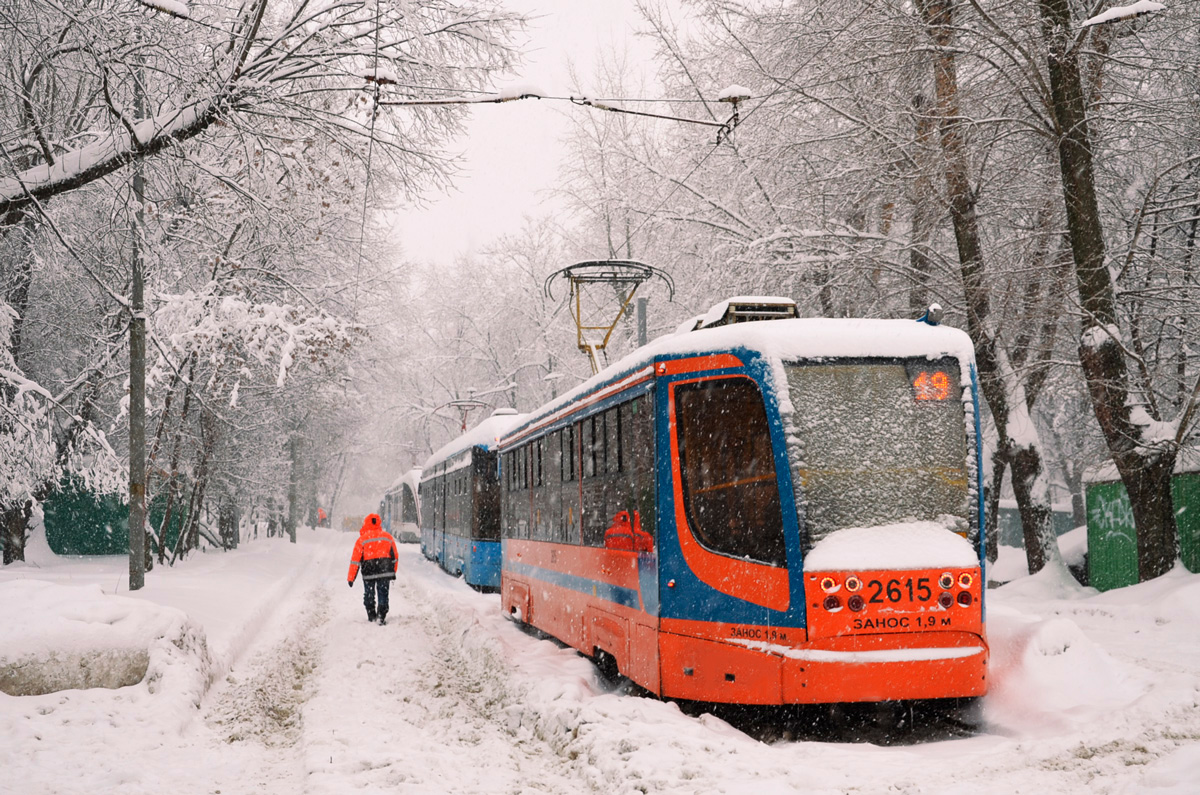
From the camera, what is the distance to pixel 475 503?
19.5 m

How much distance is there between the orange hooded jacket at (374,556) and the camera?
46.4 ft

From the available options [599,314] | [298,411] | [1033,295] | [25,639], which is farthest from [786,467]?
[298,411]

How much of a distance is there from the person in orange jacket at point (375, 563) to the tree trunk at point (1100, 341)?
383 inches

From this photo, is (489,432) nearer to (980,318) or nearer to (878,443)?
(980,318)

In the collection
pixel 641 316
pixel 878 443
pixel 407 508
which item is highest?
pixel 641 316

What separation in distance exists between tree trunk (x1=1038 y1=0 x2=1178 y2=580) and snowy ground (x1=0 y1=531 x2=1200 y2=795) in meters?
0.72

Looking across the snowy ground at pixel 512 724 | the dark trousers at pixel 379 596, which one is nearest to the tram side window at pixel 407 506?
the dark trousers at pixel 379 596

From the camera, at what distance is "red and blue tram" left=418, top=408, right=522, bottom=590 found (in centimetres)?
1912

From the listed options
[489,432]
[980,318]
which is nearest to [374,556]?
[489,432]

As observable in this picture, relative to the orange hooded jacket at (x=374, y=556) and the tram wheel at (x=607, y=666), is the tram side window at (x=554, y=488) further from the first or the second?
the orange hooded jacket at (x=374, y=556)

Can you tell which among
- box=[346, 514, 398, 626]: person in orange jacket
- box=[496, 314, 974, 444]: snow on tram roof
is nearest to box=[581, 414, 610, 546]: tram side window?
box=[496, 314, 974, 444]: snow on tram roof

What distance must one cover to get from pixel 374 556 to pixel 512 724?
7194mm

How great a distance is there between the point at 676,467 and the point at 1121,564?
8875mm

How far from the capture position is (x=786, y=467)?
21.5ft
